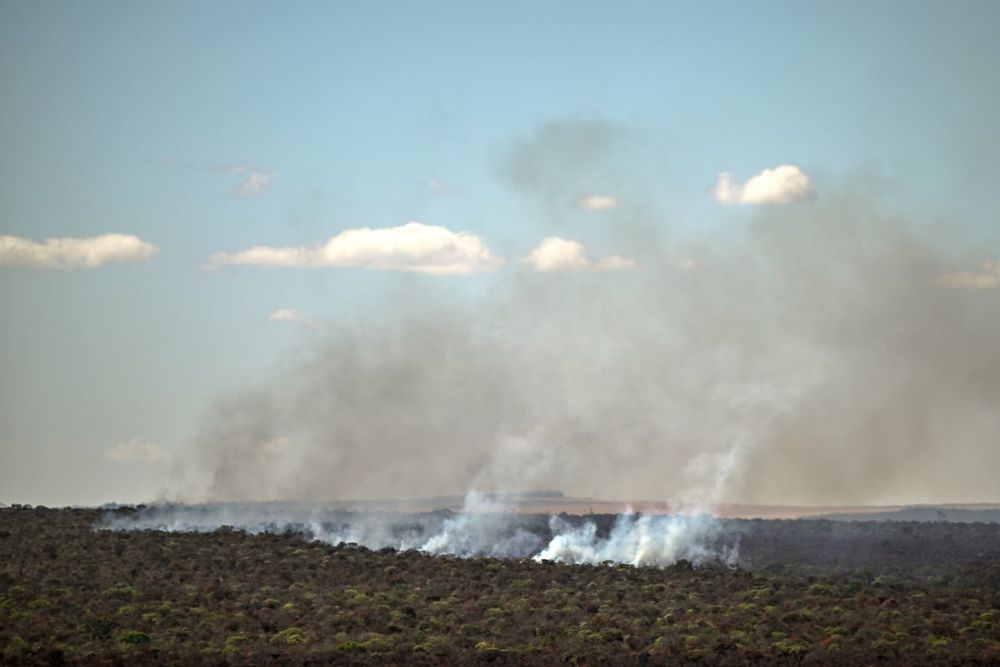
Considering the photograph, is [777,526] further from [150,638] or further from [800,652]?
[150,638]

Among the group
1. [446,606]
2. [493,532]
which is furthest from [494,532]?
[446,606]

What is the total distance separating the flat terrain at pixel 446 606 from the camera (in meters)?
68.9

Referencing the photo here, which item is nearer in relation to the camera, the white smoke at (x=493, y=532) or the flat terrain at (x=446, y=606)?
the flat terrain at (x=446, y=606)

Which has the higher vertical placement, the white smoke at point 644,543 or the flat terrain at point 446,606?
the white smoke at point 644,543

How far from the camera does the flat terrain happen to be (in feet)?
226

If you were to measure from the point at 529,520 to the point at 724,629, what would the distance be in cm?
4407

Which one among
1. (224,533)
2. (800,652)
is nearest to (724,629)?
(800,652)

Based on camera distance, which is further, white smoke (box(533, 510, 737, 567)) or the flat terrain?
white smoke (box(533, 510, 737, 567))

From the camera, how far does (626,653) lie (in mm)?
69438

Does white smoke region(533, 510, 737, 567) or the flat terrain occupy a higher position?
white smoke region(533, 510, 737, 567)

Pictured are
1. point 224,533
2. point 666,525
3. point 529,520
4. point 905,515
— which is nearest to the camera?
point 224,533

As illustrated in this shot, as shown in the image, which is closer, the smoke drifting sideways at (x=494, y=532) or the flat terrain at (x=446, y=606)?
the flat terrain at (x=446, y=606)

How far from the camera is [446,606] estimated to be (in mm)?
79250

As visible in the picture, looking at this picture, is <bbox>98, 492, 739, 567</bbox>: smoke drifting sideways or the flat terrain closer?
the flat terrain
